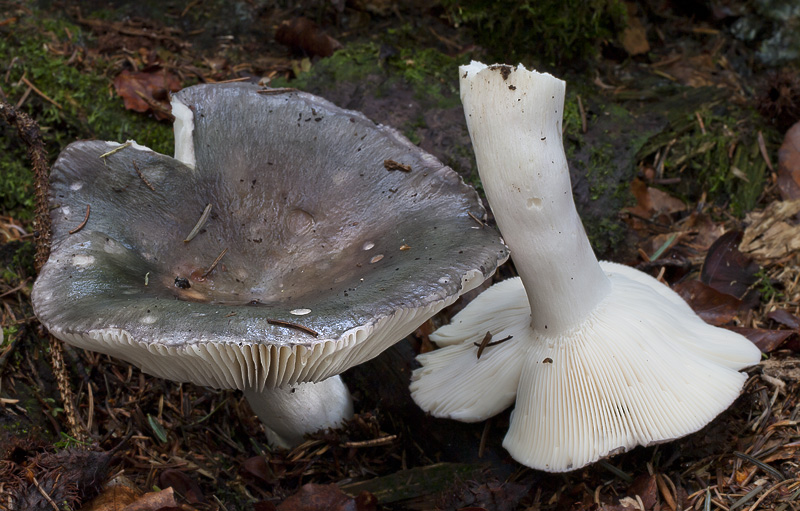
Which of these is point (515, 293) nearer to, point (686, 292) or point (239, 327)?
point (686, 292)

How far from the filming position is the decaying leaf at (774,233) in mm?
3264

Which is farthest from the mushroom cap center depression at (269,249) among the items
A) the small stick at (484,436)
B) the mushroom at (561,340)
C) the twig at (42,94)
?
the twig at (42,94)

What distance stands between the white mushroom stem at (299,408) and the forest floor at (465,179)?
8 centimetres

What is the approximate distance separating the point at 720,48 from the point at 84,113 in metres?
4.01

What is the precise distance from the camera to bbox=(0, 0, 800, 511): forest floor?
2424 millimetres

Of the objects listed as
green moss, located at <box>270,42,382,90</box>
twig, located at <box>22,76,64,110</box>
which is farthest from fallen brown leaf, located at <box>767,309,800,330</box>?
twig, located at <box>22,76,64,110</box>

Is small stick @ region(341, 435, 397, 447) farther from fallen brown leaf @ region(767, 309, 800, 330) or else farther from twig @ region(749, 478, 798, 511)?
fallen brown leaf @ region(767, 309, 800, 330)

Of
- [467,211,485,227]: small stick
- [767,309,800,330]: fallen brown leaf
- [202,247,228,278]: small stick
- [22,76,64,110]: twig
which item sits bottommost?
[767,309,800,330]: fallen brown leaf

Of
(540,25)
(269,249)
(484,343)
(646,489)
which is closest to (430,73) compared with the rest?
(540,25)

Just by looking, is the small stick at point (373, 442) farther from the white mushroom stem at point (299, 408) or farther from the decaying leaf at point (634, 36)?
the decaying leaf at point (634, 36)

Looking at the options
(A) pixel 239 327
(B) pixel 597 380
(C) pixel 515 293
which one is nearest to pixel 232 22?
(C) pixel 515 293

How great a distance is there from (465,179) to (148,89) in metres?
1.89

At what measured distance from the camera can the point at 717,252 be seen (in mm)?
3168

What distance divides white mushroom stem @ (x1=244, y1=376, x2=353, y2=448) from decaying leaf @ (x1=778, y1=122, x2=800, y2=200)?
2681 mm
